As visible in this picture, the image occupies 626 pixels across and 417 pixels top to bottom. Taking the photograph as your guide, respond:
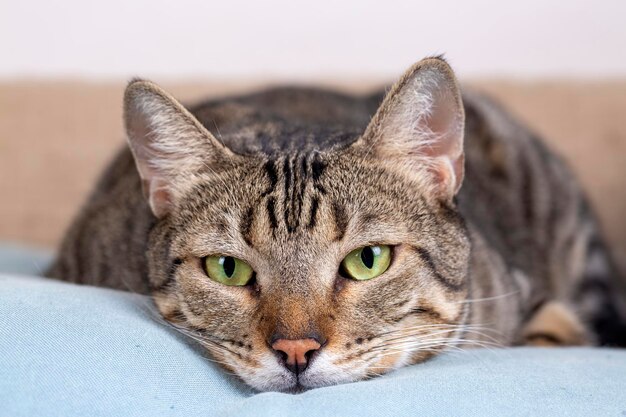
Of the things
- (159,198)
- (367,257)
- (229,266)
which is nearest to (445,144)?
(367,257)

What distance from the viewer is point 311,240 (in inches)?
56.9

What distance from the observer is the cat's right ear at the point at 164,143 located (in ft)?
5.17

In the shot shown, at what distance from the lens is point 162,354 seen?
1.41 meters

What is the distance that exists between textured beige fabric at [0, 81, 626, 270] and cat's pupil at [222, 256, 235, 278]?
1668mm

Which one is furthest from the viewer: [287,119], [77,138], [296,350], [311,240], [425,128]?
[77,138]

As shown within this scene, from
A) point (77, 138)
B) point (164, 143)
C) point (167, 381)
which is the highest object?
point (164, 143)

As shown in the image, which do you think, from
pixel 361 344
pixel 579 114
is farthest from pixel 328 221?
pixel 579 114

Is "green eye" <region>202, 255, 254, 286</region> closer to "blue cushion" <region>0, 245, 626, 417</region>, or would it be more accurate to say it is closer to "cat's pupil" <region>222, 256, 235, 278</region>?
"cat's pupil" <region>222, 256, 235, 278</region>

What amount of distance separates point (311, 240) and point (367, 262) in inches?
4.6

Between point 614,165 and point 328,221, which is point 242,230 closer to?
point 328,221

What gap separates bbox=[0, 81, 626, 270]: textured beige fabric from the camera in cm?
302

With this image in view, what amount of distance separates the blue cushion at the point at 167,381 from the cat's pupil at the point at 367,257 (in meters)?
0.20

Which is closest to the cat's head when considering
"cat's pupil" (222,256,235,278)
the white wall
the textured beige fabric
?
"cat's pupil" (222,256,235,278)

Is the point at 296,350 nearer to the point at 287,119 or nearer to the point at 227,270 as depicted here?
the point at 227,270
